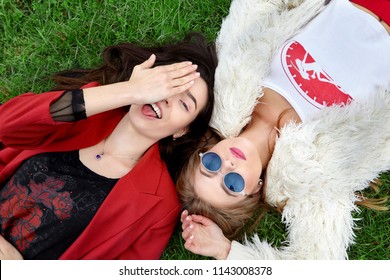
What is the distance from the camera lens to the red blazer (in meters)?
2.95

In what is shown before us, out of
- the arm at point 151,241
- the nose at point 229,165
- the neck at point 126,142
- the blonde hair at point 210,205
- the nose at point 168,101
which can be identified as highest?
the nose at point 168,101

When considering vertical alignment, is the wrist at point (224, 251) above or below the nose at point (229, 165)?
below

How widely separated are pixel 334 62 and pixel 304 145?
27.5 inches

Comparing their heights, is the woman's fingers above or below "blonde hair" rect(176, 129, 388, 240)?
above

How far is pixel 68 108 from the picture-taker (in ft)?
9.41

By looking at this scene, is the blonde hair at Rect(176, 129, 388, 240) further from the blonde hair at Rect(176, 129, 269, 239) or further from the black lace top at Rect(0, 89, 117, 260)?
the black lace top at Rect(0, 89, 117, 260)

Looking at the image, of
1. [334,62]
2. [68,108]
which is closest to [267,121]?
[334,62]

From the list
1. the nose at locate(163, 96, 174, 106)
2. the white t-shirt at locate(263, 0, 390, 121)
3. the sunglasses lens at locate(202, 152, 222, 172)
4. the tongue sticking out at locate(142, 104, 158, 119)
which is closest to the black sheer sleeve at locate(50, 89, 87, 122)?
the tongue sticking out at locate(142, 104, 158, 119)

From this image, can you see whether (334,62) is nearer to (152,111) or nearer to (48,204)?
(152,111)

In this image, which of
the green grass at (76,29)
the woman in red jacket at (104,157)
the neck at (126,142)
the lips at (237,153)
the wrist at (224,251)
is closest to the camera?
the woman in red jacket at (104,157)

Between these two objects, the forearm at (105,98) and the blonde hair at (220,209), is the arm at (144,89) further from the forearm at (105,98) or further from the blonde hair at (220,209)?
the blonde hair at (220,209)

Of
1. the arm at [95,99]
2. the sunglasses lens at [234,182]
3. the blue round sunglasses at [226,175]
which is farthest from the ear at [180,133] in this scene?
the sunglasses lens at [234,182]

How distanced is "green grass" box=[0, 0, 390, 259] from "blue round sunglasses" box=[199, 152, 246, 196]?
50.2 inches

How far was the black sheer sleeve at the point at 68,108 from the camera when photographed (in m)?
2.86
